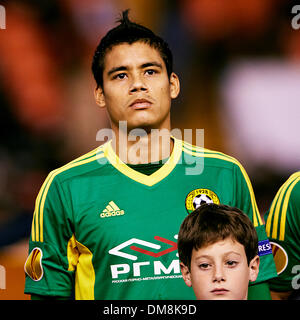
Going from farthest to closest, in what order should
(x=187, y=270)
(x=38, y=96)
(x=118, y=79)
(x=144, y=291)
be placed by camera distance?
(x=38, y=96), (x=118, y=79), (x=144, y=291), (x=187, y=270)

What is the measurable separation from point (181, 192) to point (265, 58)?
1.13 m

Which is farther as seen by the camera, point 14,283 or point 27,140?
point 27,140

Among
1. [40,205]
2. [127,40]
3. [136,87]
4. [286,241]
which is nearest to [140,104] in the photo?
[136,87]

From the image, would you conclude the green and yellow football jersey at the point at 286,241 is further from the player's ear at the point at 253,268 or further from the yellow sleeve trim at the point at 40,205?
the yellow sleeve trim at the point at 40,205

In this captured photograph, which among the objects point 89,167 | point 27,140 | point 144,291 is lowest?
point 144,291

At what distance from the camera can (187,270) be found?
92.4 inches

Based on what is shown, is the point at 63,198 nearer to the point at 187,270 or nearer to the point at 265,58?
the point at 187,270

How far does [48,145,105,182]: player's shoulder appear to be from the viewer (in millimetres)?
2705

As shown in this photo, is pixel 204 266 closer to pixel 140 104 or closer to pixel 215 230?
pixel 215 230

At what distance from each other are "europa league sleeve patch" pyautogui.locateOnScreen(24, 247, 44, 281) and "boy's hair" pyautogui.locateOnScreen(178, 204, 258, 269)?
0.65 metres

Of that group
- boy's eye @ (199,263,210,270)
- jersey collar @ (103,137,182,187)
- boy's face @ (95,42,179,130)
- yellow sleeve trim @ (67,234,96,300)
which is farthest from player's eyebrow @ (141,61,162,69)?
boy's eye @ (199,263,210,270)

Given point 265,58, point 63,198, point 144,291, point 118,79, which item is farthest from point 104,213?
point 265,58

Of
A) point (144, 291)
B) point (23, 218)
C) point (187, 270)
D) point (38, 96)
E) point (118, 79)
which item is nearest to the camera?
point (187, 270)

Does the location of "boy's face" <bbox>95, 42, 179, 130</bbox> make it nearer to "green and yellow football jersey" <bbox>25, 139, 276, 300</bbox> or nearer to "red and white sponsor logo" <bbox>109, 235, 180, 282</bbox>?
"green and yellow football jersey" <bbox>25, 139, 276, 300</bbox>
